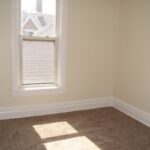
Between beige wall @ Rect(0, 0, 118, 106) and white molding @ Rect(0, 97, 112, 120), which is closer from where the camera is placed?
white molding @ Rect(0, 97, 112, 120)

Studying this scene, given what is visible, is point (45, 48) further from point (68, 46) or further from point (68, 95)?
point (68, 95)

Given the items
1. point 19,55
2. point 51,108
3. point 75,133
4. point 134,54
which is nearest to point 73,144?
point 75,133

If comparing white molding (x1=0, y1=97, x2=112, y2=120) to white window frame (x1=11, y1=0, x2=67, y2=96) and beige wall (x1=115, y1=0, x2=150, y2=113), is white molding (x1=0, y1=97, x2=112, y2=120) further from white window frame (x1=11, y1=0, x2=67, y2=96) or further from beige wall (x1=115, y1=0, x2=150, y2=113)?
beige wall (x1=115, y1=0, x2=150, y2=113)

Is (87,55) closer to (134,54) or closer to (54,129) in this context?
(134,54)

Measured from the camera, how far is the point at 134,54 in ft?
11.0

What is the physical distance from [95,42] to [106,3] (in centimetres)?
68

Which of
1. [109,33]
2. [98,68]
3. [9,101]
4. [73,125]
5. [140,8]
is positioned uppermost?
[140,8]

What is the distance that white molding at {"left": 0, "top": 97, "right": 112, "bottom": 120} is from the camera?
3178mm

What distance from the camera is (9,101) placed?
→ 3174mm

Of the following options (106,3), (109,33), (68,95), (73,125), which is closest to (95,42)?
(109,33)

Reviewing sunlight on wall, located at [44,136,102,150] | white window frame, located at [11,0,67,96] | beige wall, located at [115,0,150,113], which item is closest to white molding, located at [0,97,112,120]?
white window frame, located at [11,0,67,96]

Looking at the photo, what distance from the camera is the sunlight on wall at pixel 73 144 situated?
2396 mm

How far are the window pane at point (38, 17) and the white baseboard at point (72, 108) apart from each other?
3.77ft

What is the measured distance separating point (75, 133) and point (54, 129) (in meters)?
0.30
